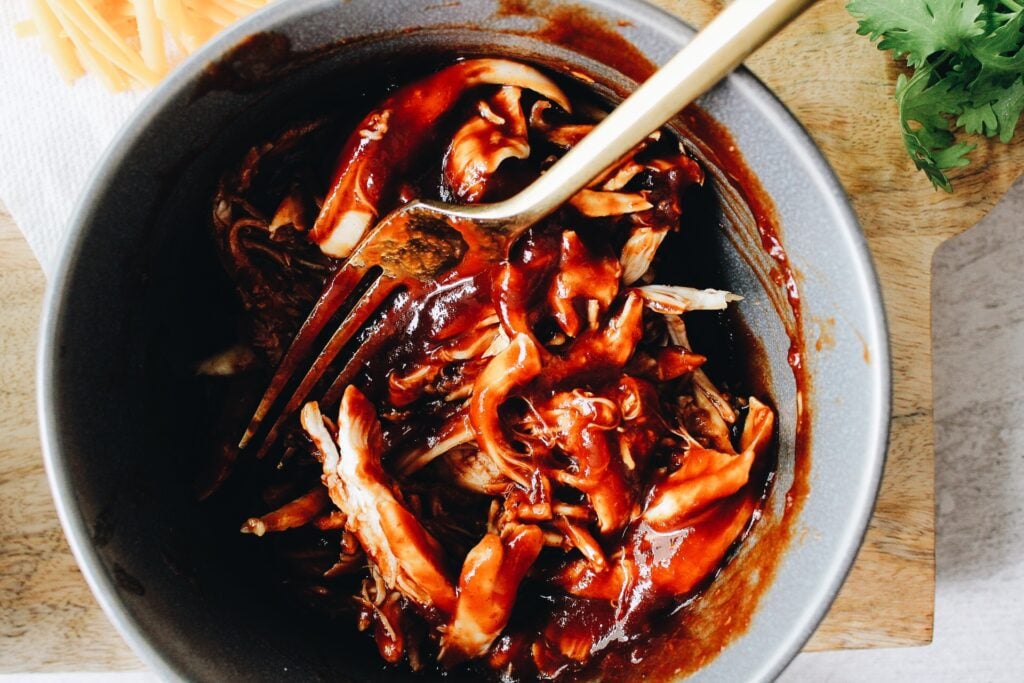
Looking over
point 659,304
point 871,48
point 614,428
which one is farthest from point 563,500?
point 871,48

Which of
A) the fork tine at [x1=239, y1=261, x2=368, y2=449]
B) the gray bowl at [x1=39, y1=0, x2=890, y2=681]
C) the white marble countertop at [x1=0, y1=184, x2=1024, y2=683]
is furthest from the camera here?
the white marble countertop at [x1=0, y1=184, x2=1024, y2=683]

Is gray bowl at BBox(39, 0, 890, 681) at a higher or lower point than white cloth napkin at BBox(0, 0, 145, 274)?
lower

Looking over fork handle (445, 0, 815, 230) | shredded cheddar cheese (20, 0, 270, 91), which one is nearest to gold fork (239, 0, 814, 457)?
fork handle (445, 0, 815, 230)

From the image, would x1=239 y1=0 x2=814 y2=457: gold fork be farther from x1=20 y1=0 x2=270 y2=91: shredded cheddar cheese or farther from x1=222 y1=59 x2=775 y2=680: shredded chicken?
x1=20 y1=0 x2=270 y2=91: shredded cheddar cheese

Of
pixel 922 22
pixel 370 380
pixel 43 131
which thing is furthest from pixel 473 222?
pixel 43 131

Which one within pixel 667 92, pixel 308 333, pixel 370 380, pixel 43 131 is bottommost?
pixel 370 380

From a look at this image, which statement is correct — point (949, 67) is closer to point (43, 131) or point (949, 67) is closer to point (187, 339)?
point (187, 339)

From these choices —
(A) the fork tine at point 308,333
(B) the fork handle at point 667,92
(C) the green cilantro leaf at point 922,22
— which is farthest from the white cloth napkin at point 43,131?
(C) the green cilantro leaf at point 922,22
